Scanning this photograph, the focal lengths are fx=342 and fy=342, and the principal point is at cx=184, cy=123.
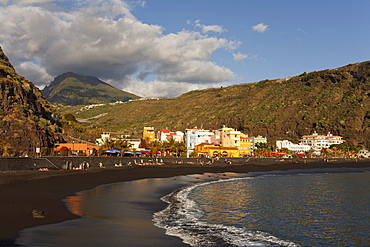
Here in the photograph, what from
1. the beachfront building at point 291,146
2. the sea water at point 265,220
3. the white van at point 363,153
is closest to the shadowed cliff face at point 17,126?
the sea water at point 265,220

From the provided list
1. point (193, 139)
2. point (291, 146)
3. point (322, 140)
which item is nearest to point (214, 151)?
point (193, 139)

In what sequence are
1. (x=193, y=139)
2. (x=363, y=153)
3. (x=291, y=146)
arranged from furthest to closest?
(x=291, y=146) → (x=363, y=153) → (x=193, y=139)

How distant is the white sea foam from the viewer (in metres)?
15.2

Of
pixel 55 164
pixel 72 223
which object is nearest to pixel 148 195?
pixel 72 223

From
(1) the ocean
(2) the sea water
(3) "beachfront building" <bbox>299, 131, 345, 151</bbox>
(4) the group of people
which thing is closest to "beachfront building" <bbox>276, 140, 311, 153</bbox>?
(3) "beachfront building" <bbox>299, 131, 345, 151</bbox>

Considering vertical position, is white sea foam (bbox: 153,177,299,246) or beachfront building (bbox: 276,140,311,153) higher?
beachfront building (bbox: 276,140,311,153)

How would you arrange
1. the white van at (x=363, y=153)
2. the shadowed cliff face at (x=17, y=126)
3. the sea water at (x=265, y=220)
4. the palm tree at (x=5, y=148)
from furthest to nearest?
the white van at (x=363, y=153) → the shadowed cliff face at (x=17, y=126) → the palm tree at (x=5, y=148) → the sea water at (x=265, y=220)

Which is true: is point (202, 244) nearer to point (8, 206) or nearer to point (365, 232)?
point (365, 232)

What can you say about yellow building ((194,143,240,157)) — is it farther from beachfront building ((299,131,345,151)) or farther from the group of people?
beachfront building ((299,131,345,151))

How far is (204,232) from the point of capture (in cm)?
1688

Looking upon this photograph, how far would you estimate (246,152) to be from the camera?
150 metres

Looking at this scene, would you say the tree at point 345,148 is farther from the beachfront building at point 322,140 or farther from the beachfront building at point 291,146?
the beachfront building at point 291,146

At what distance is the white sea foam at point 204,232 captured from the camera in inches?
597

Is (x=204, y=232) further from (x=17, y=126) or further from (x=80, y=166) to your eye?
(x=17, y=126)
